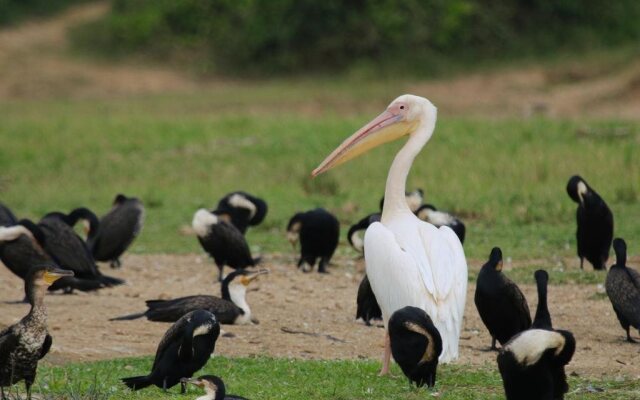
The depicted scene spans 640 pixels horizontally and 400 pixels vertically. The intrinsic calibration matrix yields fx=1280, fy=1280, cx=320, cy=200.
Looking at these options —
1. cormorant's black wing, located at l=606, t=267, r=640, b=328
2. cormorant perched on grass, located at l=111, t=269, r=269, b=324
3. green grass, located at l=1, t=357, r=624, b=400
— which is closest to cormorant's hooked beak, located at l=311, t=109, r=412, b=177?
cormorant perched on grass, located at l=111, t=269, r=269, b=324

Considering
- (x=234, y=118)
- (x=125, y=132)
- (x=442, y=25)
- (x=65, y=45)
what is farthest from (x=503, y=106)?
(x=65, y=45)

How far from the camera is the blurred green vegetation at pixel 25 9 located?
120ft

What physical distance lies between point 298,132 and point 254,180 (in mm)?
3045

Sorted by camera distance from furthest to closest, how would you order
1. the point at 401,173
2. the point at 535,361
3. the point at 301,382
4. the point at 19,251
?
the point at 19,251, the point at 401,173, the point at 301,382, the point at 535,361

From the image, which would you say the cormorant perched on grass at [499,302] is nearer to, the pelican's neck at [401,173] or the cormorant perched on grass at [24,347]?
the pelican's neck at [401,173]

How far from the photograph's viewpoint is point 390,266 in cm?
810

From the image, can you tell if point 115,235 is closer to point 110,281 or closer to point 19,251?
point 110,281

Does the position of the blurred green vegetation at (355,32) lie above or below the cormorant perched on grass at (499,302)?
above

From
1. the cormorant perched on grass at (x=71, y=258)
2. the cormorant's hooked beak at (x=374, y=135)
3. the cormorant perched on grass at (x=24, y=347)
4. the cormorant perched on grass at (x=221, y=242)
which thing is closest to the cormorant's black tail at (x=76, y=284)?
the cormorant perched on grass at (x=71, y=258)

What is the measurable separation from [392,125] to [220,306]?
1929 millimetres

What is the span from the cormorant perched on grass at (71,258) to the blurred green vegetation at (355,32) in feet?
66.2

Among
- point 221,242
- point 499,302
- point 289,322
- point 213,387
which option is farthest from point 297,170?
point 213,387

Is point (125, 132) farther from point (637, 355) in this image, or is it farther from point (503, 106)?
point (637, 355)

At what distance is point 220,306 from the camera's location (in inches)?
389
